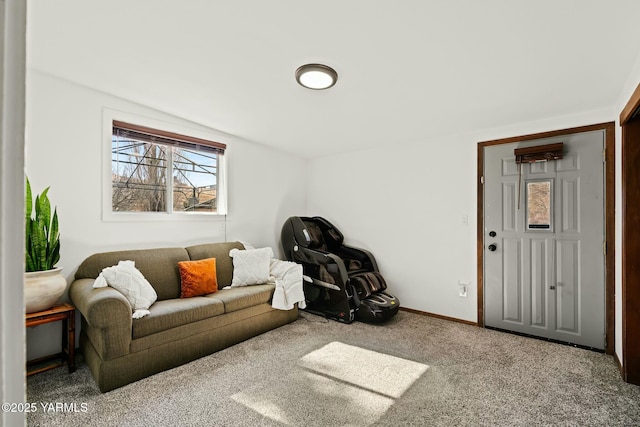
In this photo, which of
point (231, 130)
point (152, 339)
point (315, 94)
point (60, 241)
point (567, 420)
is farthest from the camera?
point (231, 130)

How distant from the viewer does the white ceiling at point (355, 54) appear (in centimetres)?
190

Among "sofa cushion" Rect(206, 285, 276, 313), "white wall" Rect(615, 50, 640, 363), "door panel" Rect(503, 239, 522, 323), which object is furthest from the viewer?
"door panel" Rect(503, 239, 522, 323)

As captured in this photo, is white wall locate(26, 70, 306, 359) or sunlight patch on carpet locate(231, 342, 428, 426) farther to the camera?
white wall locate(26, 70, 306, 359)

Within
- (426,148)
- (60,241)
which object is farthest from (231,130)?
(426,148)

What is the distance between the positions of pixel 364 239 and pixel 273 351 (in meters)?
2.18

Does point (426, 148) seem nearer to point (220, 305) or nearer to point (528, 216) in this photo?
point (528, 216)

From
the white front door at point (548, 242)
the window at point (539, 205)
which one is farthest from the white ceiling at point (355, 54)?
the window at point (539, 205)

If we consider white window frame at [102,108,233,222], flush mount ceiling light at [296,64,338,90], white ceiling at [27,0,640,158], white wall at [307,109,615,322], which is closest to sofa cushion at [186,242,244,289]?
white window frame at [102,108,233,222]

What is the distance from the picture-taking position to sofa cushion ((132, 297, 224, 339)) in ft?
7.89

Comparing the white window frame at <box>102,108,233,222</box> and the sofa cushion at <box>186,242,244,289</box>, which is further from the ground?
the white window frame at <box>102,108,233,222</box>

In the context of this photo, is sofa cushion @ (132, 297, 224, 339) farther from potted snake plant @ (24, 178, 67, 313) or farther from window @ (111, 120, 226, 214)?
window @ (111, 120, 226, 214)

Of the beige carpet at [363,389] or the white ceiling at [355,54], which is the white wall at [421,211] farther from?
the beige carpet at [363,389]

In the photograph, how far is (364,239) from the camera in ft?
15.1

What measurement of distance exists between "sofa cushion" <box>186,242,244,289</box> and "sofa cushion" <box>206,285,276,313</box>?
24 cm
